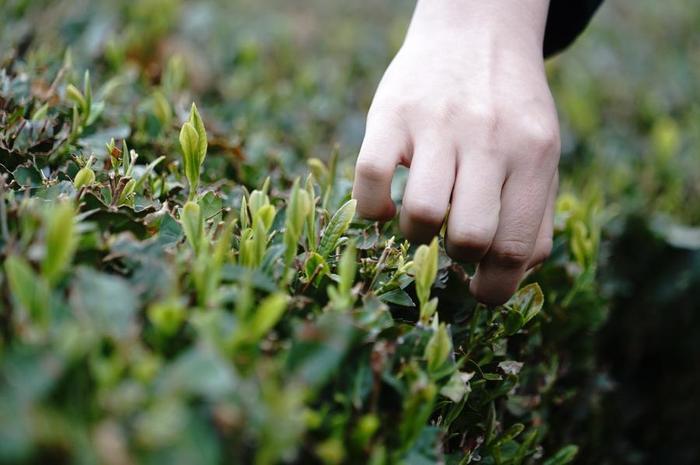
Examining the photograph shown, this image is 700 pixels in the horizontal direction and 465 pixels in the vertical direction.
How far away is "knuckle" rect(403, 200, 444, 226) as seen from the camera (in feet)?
3.19

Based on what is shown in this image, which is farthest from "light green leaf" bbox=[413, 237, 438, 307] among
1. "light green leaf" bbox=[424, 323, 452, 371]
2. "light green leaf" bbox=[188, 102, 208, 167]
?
"light green leaf" bbox=[188, 102, 208, 167]

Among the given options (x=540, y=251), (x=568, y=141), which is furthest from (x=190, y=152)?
(x=568, y=141)

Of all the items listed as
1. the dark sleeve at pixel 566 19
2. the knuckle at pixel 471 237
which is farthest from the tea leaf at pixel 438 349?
the dark sleeve at pixel 566 19

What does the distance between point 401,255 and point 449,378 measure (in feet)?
0.69

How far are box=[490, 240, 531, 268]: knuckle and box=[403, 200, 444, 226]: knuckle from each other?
0.36ft

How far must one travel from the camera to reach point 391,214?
1092 millimetres

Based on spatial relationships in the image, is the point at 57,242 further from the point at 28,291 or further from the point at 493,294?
the point at 493,294

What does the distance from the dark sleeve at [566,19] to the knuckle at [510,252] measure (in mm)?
742

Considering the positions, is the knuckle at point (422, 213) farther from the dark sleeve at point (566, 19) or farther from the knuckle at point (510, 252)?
the dark sleeve at point (566, 19)

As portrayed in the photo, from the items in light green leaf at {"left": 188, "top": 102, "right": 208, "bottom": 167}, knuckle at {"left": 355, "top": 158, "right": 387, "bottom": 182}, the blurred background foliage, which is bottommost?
the blurred background foliage

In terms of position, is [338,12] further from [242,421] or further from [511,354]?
[242,421]

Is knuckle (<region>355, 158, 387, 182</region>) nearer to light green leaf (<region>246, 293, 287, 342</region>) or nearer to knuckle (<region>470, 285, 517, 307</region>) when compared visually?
knuckle (<region>470, 285, 517, 307</region>)

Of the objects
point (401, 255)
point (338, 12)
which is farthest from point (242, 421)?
point (338, 12)

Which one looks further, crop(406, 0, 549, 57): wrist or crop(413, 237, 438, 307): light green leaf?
crop(406, 0, 549, 57): wrist
